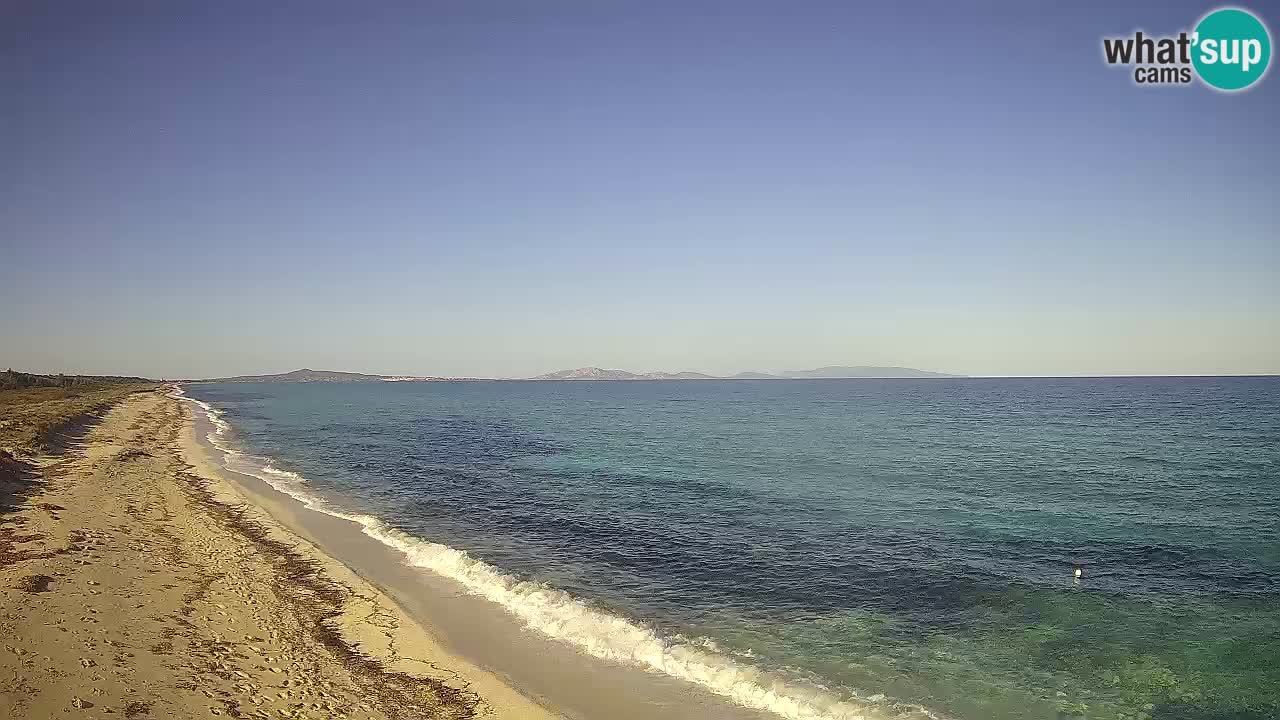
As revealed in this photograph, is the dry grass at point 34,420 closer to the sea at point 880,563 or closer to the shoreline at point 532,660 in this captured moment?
the sea at point 880,563

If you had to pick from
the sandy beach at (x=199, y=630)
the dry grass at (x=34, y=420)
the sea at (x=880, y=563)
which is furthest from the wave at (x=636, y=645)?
the dry grass at (x=34, y=420)

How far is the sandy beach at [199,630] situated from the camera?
10375mm

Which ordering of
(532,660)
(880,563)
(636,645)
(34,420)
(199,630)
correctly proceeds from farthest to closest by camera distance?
(34,420) < (880,563) < (636,645) < (199,630) < (532,660)

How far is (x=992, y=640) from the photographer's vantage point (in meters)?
13.9

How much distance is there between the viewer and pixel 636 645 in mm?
13484

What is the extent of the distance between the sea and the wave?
0.20 ft

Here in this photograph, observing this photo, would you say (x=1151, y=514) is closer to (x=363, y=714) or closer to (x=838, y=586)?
(x=838, y=586)

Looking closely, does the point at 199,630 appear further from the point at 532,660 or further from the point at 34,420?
the point at 34,420

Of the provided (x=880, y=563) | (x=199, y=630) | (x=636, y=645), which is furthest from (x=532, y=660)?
(x=880, y=563)

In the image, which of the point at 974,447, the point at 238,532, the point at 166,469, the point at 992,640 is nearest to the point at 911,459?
the point at 974,447

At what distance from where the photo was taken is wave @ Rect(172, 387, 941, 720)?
11.1 meters

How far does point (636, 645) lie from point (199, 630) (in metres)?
8.84

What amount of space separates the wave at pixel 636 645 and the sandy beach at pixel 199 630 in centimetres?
241

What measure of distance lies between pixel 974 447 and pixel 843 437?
36.4 feet
